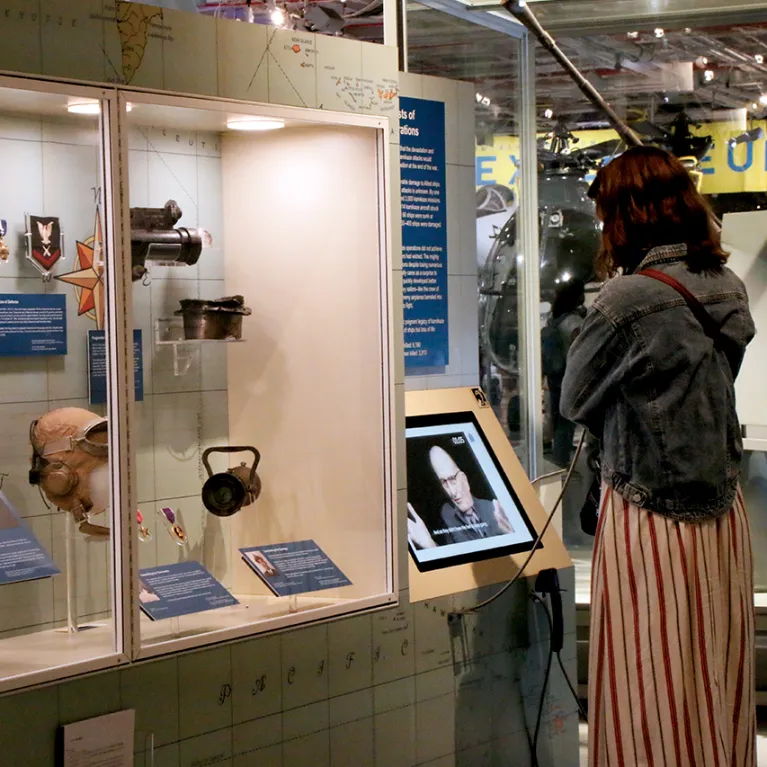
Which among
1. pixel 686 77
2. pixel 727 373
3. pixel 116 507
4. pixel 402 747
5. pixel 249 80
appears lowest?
pixel 402 747

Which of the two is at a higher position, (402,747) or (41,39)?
(41,39)

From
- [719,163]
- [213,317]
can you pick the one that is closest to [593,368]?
[213,317]

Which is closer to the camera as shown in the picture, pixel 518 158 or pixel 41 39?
pixel 41 39

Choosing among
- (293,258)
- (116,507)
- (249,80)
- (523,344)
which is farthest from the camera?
(523,344)

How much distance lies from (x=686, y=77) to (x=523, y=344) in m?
1.24

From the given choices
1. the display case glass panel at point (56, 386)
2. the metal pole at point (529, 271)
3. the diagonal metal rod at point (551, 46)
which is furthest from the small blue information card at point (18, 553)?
the metal pole at point (529, 271)

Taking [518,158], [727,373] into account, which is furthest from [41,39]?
[518,158]

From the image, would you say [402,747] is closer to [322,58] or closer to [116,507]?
[116,507]

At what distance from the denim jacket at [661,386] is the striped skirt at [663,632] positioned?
0.07 m

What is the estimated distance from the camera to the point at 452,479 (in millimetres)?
3342

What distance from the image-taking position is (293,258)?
292 cm

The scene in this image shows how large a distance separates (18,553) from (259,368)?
746mm

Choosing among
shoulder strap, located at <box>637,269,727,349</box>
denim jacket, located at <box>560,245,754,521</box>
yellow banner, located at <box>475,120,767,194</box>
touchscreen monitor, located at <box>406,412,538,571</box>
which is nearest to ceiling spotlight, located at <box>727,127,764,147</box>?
yellow banner, located at <box>475,120,767,194</box>

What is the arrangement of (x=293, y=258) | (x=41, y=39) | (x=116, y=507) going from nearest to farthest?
1. (x=41, y=39)
2. (x=116, y=507)
3. (x=293, y=258)
